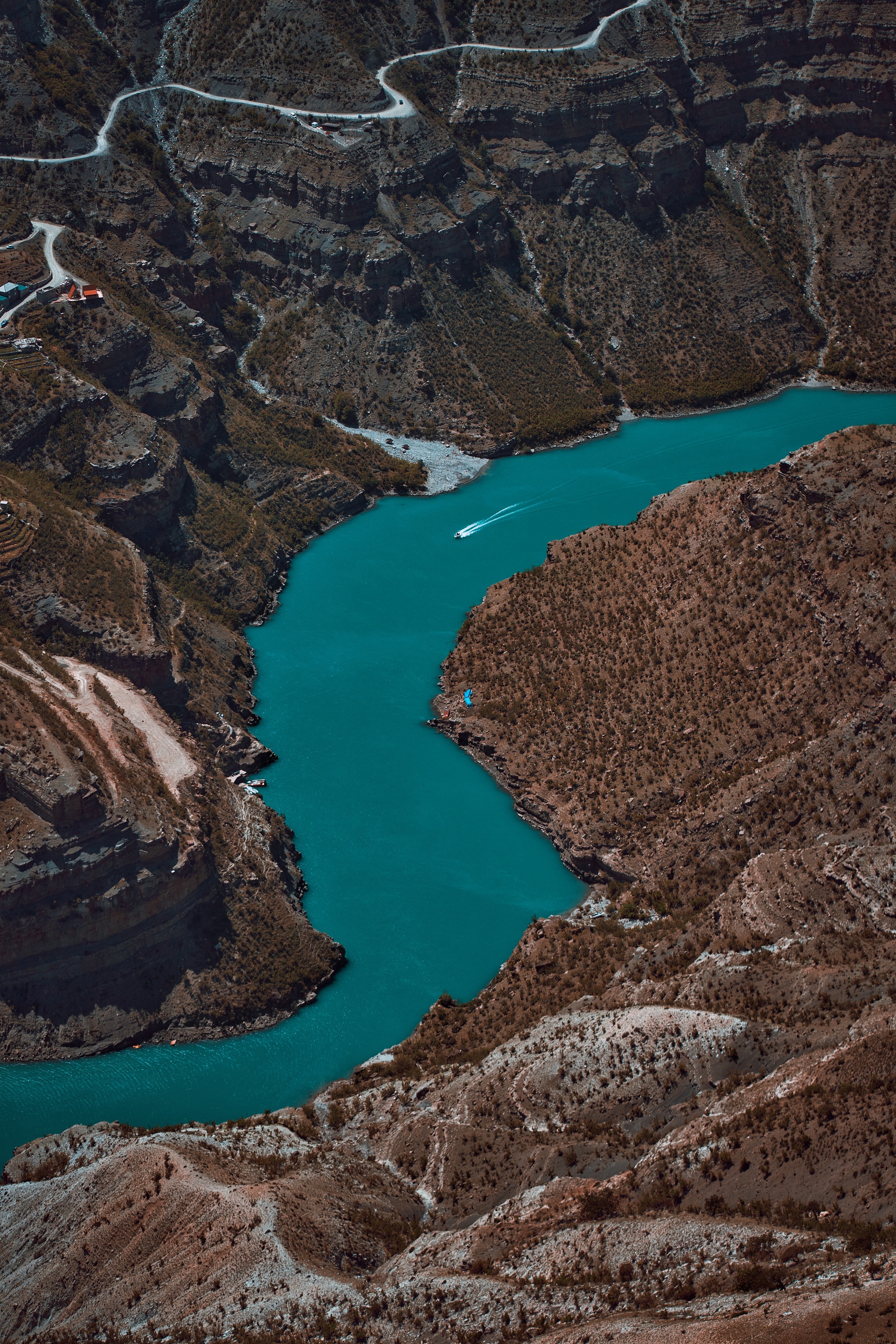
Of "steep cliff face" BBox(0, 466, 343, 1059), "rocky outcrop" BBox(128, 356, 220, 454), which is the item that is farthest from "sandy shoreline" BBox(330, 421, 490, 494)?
"steep cliff face" BBox(0, 466, 343, 1059)

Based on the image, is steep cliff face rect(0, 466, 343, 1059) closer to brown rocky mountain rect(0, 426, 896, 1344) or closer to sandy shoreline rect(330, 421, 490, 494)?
brown rocky mountain rect(0, 426, 896, 1344)

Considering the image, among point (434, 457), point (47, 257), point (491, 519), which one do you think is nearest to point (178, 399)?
point (47, 257)

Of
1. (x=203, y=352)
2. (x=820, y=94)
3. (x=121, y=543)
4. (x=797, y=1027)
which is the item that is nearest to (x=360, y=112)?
(x=203, y=352)

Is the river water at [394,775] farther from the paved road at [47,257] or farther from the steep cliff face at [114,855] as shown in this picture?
the paved road at [47,257]

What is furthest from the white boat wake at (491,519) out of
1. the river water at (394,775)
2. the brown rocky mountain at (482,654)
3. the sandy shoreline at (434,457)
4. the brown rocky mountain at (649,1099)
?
the brown rocky mountain at (649,1099)

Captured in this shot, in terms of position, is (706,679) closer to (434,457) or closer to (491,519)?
(491,519)

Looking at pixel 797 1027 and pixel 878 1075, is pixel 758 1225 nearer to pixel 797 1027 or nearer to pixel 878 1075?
pixel 878 1075
